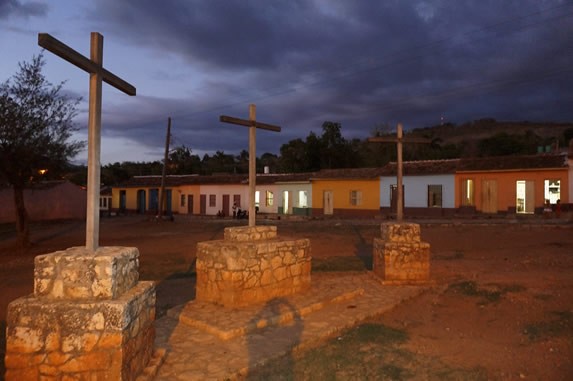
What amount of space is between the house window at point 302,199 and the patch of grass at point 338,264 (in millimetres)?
17717

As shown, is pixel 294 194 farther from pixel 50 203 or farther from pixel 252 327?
pixel 252 327

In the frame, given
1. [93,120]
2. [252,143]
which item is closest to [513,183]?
[252,143]

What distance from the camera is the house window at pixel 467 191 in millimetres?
23500

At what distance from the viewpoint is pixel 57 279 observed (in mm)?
3549

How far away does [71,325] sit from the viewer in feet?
11.1

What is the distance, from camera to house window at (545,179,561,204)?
21.0 m

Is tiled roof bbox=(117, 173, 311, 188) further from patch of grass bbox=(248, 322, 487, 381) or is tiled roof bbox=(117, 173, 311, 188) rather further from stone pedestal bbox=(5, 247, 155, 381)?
stone pedestal bbox=(5, 247, 155, 381)

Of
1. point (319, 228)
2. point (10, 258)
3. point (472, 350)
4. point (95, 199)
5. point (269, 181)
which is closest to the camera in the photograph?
point (95, 199)

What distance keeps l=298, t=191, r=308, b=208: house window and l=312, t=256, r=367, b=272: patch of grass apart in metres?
17.7

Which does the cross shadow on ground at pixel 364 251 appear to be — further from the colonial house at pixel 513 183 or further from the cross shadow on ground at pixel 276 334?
the colonial house at pixel 513 183

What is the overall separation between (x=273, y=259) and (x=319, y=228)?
14125mm

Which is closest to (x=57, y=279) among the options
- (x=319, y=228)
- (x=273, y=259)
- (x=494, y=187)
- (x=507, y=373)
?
(x=273, y=259)

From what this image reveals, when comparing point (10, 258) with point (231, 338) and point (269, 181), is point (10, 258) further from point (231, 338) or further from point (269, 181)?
point (269, 181)

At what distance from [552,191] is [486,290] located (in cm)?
1681
